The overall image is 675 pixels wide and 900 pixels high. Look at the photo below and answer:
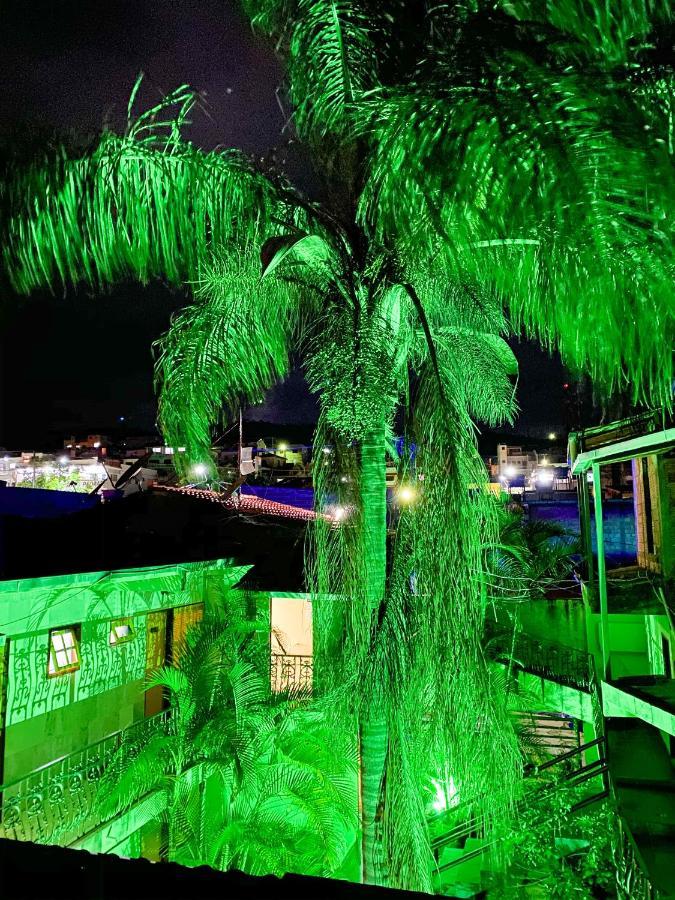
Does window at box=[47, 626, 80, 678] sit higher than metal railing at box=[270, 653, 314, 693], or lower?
higher

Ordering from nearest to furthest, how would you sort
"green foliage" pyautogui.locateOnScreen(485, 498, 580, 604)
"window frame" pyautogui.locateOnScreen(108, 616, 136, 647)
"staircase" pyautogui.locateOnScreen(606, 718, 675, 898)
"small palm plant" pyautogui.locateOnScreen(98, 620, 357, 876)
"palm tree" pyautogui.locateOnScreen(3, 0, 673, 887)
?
1. "palm tree" pyautogui.locateOnScreen(3, 0, 673, 887)
2. "staircase" pyautogui.locateOnScreen(606, 718, 675, 898)
3. "small palm plant" pyautogui.locateOnScreen(98, 620, 357, 876)
4. "window frame" pyautogui.locateOnScreen(108, 616, 136, 647)
5. "green foliage" pyautogui.locateOnScreen(485, 498, 580, 604)

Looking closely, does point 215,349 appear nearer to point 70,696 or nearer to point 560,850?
point 70,696

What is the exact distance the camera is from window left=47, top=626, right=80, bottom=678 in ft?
27.5

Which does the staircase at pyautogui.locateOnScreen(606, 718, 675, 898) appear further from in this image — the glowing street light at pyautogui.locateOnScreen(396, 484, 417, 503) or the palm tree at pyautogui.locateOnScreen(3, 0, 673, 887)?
the glowing street light at pyautogui.locateOnScreen(396, 484, 417, 503)

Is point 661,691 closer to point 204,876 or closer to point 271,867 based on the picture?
point 271,867

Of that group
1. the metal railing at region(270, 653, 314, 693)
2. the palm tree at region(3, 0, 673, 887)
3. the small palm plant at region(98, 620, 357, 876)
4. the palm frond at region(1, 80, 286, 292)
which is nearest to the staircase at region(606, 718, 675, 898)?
the palm tree at region(3, 0, 673, 887)

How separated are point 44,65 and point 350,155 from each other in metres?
2.42

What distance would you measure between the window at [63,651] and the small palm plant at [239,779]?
1996mm

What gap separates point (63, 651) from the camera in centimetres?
858

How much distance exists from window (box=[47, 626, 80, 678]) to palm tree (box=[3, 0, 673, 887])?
4802 millimetres

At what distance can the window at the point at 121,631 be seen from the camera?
9711 mm

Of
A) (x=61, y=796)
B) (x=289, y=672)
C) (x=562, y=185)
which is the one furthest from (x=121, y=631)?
(x=562, y=185)

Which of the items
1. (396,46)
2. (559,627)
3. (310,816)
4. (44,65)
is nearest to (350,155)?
(396,46)

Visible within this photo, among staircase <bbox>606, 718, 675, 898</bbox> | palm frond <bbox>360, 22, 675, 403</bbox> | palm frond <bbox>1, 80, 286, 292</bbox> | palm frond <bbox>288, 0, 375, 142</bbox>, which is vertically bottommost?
staircase <bbox>606, 718, 675, 898</bbox>
